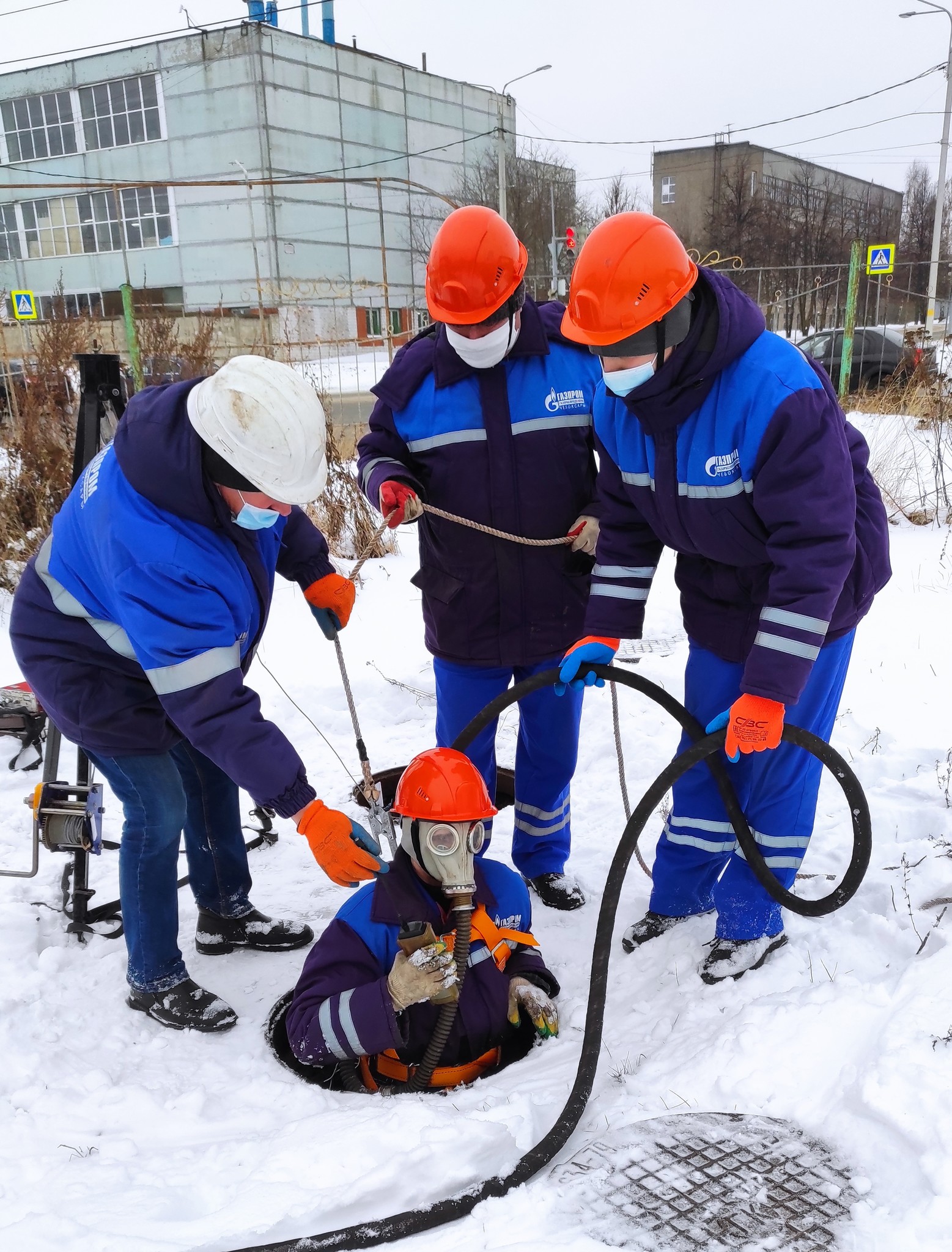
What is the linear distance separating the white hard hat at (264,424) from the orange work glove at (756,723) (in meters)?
1.08

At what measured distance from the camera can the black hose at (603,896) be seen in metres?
1.79

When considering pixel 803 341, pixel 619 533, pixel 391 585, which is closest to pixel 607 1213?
pixel 619 533

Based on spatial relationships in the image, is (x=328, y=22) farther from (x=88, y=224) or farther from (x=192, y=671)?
(x=192, y=671)

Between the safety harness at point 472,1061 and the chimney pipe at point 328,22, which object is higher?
the chimney pipe at point 328,22

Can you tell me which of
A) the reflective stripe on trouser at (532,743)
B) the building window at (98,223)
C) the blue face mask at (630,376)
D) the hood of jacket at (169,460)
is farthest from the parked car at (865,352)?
the building window at (98,223)

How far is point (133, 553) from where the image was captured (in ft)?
6.68

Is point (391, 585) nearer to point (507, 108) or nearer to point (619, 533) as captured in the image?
point (619, 533)

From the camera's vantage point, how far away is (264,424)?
6.48ft

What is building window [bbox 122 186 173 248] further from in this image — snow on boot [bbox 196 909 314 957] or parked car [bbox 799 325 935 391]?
snow on boot [bbox 196 909 314 957]

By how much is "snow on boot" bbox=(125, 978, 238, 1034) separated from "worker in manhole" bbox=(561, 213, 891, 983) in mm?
1382

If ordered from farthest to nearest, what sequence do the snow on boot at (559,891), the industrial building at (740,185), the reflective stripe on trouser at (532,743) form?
the industrial building at (740,185)
the snow on boot at (559,891)
the reflective stripe on trouser at (532,743)

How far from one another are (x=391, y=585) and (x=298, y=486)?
3.92 m

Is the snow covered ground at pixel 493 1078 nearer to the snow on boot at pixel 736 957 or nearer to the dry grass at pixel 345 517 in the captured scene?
the snow on boot at pixel 736 957

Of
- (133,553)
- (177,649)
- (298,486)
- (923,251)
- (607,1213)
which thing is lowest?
(607,1213)
